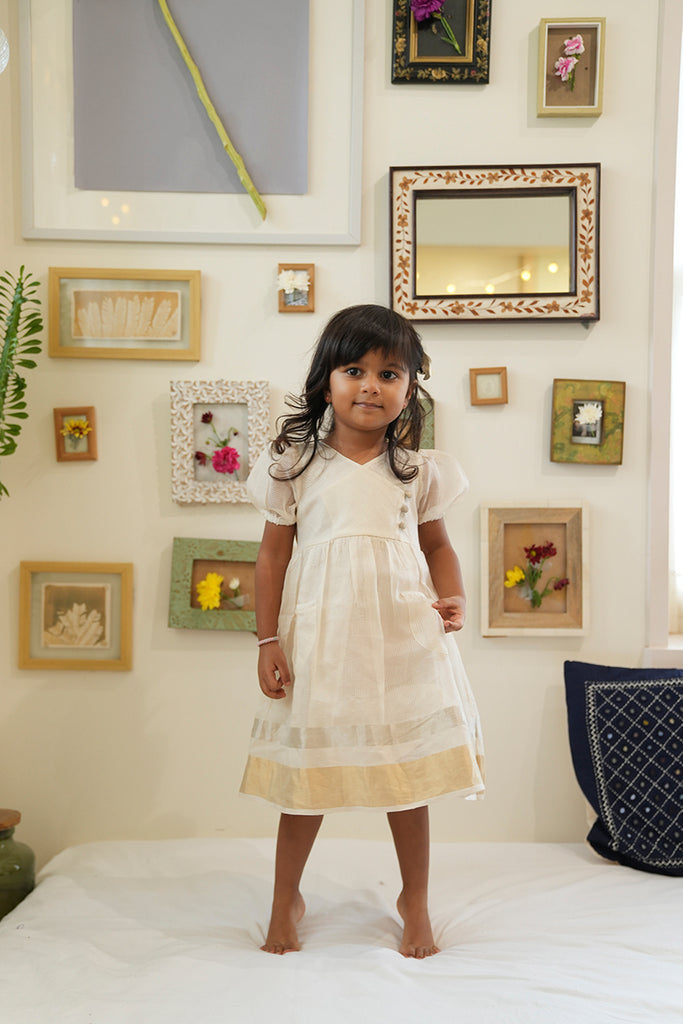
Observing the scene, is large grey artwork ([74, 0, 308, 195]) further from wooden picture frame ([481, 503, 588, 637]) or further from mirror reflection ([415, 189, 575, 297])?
wooden picture frame ([481, 503, 588, 637])

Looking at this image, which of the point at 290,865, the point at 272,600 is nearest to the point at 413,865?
the point at 290,865

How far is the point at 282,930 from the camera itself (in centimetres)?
127

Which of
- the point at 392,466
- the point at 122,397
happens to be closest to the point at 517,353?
the point at 392,466

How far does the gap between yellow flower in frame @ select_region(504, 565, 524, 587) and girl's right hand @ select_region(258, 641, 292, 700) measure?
2.14ft

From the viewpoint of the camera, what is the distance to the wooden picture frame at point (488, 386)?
1745mm

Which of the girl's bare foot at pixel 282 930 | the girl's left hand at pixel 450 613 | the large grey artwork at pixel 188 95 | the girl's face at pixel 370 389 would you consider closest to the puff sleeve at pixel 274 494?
the girl's face at pixel 370 389

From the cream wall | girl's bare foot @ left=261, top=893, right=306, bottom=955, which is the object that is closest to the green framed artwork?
the cream wall

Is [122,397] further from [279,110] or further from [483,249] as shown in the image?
[483,249]

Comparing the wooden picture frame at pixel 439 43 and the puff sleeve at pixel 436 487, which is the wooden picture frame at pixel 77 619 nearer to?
the puff sleeve at pixel 436 487

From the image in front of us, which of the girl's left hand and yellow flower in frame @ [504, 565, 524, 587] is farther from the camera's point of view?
yellow flower in frame @ [504, 565, 524, 587]

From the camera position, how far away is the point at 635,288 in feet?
5.78

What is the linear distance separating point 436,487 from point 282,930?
2.43ft

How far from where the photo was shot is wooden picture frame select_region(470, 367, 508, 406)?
5.73 feet

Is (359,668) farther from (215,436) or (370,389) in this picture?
(215,436)
